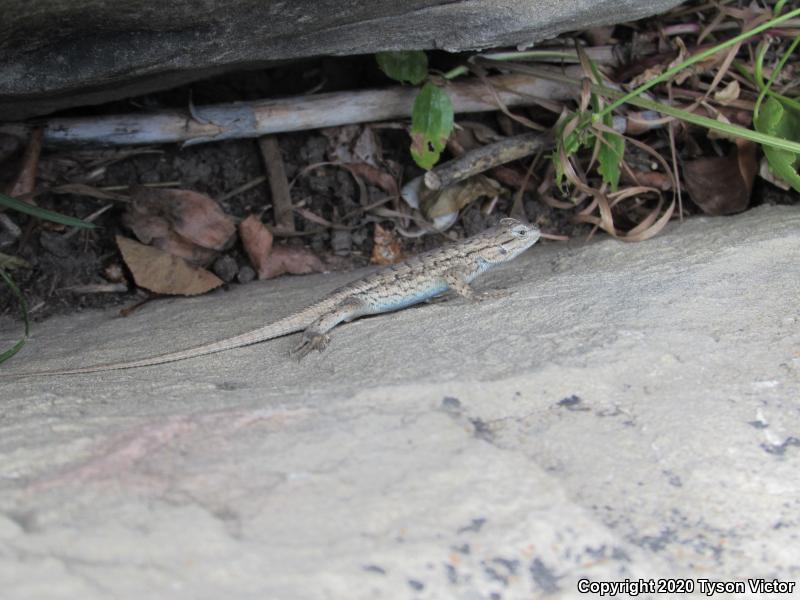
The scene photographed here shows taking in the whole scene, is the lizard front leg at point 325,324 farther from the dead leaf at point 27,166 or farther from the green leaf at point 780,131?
the green leaf at point 780,131

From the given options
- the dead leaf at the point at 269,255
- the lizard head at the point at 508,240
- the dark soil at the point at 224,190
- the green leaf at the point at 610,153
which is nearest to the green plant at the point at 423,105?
the dark soil at the point at 224,190

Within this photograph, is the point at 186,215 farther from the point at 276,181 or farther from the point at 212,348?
the point at 212,348

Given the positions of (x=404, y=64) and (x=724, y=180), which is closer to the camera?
(x=404, y=64)

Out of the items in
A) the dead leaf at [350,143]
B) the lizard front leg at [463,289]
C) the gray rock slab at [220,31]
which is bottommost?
the lizard front leg at [463,289]

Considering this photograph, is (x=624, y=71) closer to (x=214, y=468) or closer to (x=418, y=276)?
(x=418, y=276)

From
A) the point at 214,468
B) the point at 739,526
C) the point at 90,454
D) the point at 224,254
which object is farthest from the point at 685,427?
the point at 224,254

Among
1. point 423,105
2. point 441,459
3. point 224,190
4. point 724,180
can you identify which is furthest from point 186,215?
point 724,180
